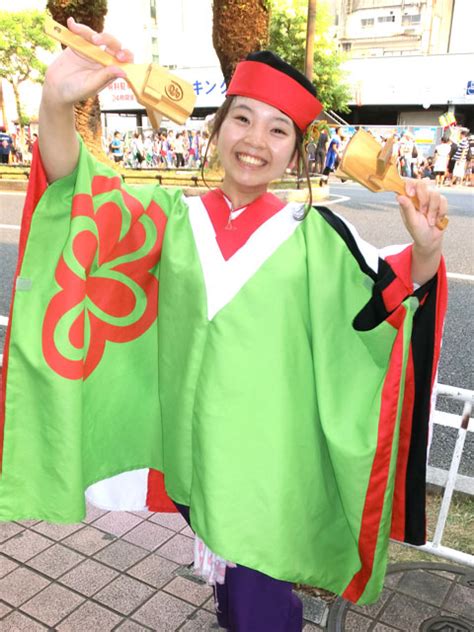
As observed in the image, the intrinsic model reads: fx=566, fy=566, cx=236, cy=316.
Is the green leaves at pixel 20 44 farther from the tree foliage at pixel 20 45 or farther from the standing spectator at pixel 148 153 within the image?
the standing spectator at pixel 148 153

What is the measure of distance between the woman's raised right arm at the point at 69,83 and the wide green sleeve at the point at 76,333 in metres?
0.11

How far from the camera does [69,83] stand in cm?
127

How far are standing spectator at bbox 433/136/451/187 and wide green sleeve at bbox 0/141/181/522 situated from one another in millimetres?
15841

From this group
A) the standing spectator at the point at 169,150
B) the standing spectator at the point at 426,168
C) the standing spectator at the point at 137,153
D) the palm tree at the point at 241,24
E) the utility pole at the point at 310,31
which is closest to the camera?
the palm tree at the point at 241,24

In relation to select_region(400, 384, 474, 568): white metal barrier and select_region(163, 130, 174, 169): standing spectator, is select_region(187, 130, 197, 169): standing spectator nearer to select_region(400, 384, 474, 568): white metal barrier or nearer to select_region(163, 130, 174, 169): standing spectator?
select_region(163, 130, 174, 169): standing spectator

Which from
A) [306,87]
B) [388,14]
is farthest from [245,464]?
[388,14]

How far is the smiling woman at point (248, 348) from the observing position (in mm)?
1393

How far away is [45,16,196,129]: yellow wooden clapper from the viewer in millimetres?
1179

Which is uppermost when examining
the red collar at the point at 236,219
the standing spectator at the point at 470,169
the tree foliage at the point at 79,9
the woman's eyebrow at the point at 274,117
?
the tree foliage at the point at 79,9

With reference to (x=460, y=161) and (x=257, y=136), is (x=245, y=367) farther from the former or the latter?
(x=460, y=161)

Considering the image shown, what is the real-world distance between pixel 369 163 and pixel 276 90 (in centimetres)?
33

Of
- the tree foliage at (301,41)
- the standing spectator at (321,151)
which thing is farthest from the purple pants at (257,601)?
the tree foliage at (301,41)

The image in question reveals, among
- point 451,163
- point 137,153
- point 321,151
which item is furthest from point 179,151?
point 451,163

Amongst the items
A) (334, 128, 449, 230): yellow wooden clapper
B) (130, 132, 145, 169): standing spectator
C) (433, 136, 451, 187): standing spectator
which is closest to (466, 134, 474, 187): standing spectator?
(433, 136, 451, 187): standing spectator
